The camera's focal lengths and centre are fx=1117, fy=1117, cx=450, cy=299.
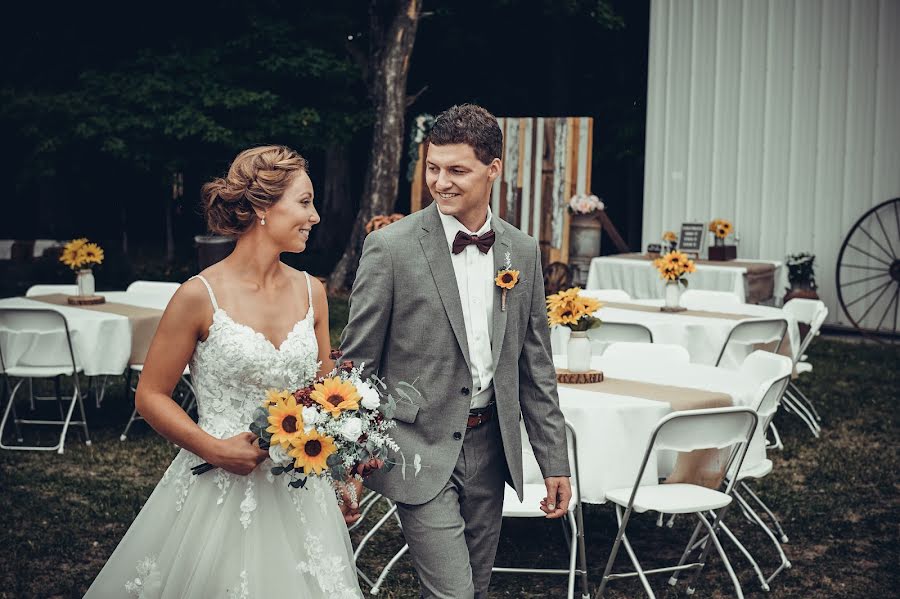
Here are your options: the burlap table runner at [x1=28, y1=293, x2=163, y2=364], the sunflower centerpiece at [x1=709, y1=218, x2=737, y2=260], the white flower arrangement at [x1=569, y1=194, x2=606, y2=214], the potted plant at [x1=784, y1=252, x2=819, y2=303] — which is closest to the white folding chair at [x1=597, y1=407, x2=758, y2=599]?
the burlap table runner at [x1=28, y1=293, x2=163, y2=364]

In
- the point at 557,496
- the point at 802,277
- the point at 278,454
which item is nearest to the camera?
the point at 278,454

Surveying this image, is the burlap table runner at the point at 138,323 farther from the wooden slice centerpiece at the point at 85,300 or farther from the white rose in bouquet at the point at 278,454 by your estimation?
the white rose in bouquet at the point at 278,454

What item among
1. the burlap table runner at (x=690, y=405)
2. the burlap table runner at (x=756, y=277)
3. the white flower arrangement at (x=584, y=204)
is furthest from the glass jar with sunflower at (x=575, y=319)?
the white flower arrangement at (x=584, y=204)

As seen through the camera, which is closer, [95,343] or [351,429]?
[351,429]

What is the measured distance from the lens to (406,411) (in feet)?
9.57

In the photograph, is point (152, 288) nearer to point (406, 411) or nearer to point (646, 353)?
point (646, 353)

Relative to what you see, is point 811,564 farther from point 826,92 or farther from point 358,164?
point 358,164

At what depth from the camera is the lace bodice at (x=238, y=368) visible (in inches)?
114

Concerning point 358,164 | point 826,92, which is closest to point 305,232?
point 826,92

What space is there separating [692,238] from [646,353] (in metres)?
7.06

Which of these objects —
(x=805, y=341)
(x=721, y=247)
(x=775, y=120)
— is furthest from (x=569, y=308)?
(x=775, y=120)

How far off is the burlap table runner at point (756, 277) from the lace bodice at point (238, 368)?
8.86 m

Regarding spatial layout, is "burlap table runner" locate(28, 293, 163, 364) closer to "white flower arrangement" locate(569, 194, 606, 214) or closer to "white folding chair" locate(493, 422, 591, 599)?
"white folding chair" locate(493, 422, 591, 599)

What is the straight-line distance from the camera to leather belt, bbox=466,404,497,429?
2986 mm
